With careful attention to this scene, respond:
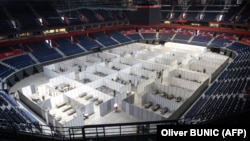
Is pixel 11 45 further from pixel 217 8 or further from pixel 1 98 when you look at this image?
pixel 217 8

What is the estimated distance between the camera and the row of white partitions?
57.4 feet

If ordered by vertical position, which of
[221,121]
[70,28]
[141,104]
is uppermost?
[70,28]

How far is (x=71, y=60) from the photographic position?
29.9 meters

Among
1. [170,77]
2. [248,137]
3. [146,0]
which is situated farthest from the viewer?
[170,77]

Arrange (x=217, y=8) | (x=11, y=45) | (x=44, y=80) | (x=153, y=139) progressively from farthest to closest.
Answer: (x=217, y=8), (x=11, y=45), (x=44, y=80), (x=153, y=139)

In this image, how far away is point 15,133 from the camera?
7789 millimetres

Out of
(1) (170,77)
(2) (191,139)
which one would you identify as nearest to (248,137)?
(2) (191,139)

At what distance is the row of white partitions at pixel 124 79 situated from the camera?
689 inches

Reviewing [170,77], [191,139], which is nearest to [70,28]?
[170,77]

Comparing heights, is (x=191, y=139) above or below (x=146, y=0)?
below

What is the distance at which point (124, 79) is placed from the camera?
78.4ft

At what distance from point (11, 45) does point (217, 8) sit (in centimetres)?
4076

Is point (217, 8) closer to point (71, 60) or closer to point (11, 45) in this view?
point (71, 60)

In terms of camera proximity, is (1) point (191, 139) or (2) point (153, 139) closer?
(1) point (191, 139)
